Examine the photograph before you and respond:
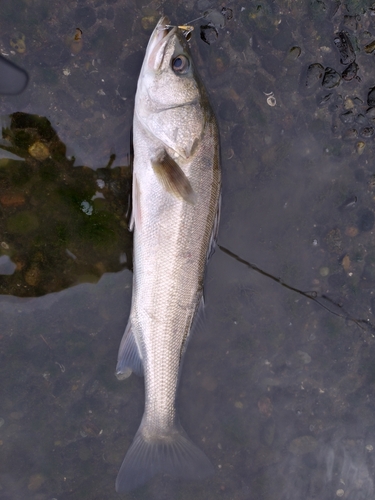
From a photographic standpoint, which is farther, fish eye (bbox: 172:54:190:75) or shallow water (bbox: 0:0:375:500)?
shallow water (bbox: 0:0:375:500)

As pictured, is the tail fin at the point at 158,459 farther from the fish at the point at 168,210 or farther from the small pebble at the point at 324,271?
the small pebble at the point at 324,271

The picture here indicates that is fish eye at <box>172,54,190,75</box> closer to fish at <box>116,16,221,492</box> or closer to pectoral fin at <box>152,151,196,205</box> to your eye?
fish at <box>116,16,221,492</box>

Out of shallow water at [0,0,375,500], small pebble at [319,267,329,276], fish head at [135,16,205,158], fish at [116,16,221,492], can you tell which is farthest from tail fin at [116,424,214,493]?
fish head at [135,16,205,158]

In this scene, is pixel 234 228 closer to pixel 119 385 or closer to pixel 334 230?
pixel 334 230

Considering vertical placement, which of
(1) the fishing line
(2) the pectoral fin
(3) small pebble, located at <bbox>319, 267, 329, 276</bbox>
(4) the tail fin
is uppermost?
A: (2) the pectoral fin

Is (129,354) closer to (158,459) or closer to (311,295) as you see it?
(158,459)

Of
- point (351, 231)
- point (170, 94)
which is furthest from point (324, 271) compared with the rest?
point (170, 94)

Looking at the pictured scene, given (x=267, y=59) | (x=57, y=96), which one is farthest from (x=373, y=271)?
(x=57, y=96)
